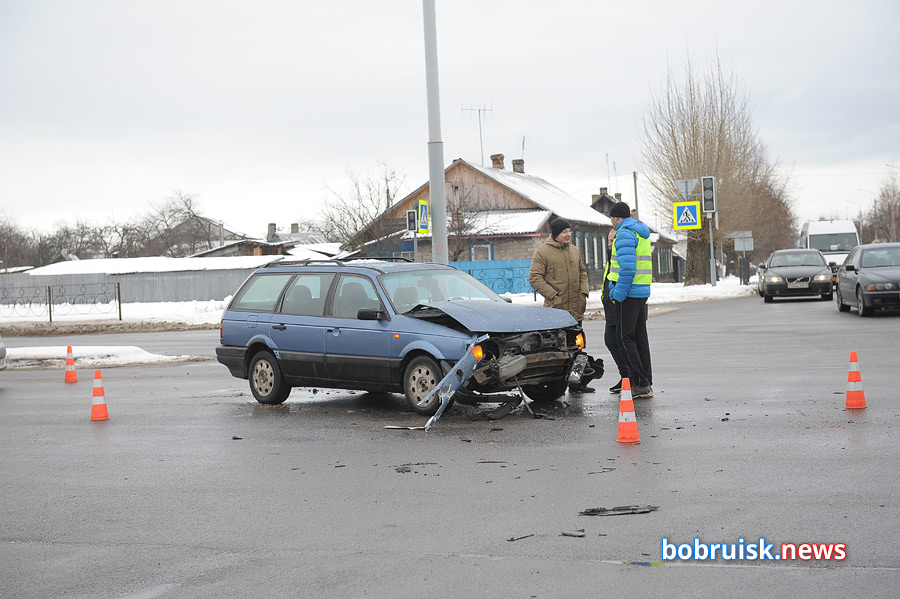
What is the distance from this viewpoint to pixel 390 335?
10266mm

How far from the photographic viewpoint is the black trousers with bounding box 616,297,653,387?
10.5 metres

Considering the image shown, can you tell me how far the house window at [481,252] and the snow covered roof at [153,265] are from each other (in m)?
10.3

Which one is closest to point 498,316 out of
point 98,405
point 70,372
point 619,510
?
point 619,510

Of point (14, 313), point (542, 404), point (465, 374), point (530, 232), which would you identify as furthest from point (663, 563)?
point (14, 313)

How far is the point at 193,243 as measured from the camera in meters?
92.6

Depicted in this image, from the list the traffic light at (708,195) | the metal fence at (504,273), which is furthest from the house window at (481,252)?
the traffic light at (708,195)

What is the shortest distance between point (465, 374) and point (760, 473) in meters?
3.37

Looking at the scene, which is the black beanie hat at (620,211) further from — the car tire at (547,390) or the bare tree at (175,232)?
the bare tree at (175,232)

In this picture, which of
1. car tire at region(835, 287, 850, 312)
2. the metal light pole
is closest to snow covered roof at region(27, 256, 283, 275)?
car tire at region(835, 287, 850, 312)

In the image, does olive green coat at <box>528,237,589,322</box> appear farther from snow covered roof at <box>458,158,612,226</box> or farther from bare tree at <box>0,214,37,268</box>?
bare tree at <box>0,214,37,268</box>

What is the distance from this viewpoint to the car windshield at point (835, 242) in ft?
124

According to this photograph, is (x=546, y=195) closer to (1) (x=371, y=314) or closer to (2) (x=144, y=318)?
(2) (x=144, y=318)

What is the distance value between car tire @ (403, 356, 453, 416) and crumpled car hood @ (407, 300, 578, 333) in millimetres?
539

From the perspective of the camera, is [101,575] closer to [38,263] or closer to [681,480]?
[681,480]
